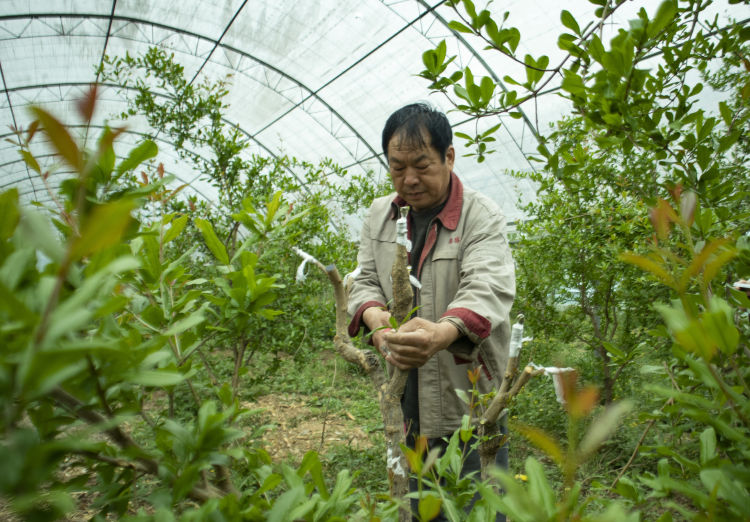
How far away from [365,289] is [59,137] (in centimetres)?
151

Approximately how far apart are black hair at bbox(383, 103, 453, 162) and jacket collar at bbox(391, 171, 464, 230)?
0.17 m

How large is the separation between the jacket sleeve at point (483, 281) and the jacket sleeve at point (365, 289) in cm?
27

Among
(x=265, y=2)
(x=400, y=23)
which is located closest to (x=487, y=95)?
(x=400, y=23)

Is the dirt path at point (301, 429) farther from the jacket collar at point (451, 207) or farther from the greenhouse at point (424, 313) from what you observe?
the jacket collar at point (451, 207)

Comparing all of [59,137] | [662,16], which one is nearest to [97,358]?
[59,137]

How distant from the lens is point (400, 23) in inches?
303

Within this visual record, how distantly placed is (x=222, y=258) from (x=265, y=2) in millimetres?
8611

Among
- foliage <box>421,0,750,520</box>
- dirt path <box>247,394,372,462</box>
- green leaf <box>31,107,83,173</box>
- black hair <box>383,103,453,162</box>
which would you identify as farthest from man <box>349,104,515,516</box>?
dirt path <box>247,394,372,462</box>

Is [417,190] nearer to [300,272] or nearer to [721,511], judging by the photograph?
[300,272]

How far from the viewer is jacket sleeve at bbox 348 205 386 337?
1631mm

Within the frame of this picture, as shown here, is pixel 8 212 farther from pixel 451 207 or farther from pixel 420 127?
pixel 451 207

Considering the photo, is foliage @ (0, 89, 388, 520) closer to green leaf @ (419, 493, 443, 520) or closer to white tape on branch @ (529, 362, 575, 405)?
green leaf @ (419, 493, 443, 520)

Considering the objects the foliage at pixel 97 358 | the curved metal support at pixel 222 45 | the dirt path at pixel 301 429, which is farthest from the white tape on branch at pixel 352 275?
the curved metal support at pixel 222 45

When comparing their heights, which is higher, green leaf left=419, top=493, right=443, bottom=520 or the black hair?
the black hair
